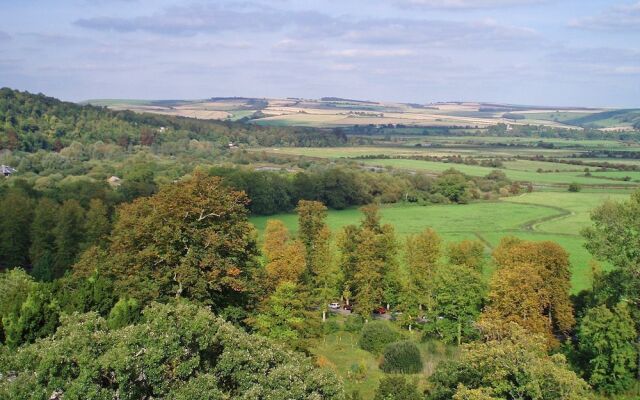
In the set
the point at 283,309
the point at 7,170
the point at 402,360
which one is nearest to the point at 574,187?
the point at 402,360

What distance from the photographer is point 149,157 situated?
5340 inches

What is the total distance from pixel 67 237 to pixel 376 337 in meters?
29.6

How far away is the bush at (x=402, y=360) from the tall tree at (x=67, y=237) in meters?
29.4

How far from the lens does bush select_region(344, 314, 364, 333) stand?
149 feet

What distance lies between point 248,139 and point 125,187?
334 feet

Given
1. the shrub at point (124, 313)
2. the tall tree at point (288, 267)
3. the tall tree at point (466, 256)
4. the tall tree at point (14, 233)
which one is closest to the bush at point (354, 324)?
the tall tree at point (288, 267)

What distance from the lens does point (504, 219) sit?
8212 centimetres

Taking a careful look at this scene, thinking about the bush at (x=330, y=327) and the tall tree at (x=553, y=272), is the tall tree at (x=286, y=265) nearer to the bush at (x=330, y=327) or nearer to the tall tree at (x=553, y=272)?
the bush at (x=330, y=327)

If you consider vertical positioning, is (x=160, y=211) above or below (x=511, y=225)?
above

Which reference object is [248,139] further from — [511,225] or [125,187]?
[511,225]

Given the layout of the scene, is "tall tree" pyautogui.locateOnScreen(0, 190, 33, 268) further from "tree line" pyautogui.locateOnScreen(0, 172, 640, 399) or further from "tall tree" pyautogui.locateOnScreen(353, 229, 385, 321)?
"tall tree" pyautogui.locateOnScreen(353, 229, 385, 321)

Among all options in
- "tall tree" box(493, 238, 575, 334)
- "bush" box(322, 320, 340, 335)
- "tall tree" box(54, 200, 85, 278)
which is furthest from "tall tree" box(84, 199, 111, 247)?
"tall tree" box(493, 238, 575, 334)

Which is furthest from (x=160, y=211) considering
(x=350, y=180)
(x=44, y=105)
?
(x=44, y=105)

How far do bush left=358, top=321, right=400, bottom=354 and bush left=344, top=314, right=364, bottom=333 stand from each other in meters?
2.72
